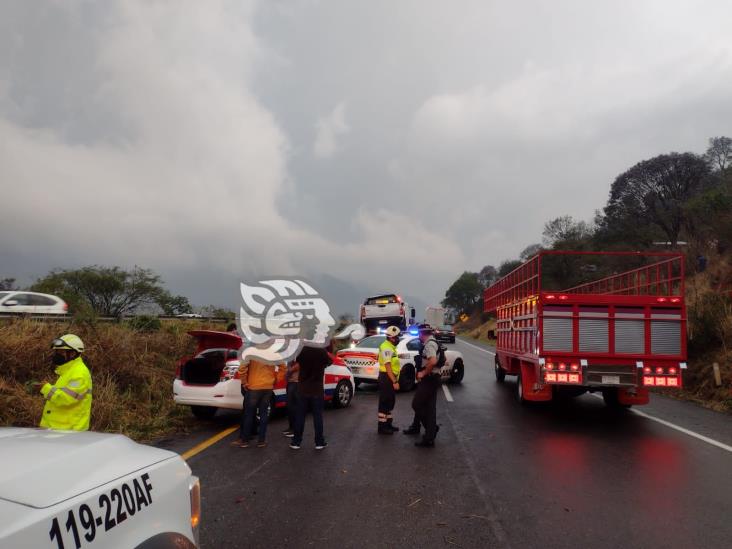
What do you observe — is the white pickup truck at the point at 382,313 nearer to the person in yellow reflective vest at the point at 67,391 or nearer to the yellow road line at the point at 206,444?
the yellow road line at the point at 206,444

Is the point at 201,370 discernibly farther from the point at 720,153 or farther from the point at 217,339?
the point at 720,153

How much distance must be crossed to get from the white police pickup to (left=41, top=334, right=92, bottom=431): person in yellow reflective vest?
2.31 m

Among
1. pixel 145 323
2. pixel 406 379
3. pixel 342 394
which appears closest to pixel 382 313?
pixel 406 379

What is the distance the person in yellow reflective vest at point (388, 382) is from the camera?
889 centimetres

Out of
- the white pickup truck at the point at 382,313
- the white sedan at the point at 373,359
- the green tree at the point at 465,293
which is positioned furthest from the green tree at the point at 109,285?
the green tree at the point at 465,293

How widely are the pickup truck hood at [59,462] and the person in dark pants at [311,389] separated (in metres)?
5.25

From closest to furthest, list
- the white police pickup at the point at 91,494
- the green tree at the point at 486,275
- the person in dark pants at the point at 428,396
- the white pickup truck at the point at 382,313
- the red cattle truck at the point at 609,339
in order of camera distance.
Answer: the white police pickup at the point at 91,494 < the person in dark pants at the point at 428,396 < the red cattle truck at the point at 609,339 < the white pickup truck at the point at 382,313 < the green tree at the point at 486,275

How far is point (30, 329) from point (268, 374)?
525cm

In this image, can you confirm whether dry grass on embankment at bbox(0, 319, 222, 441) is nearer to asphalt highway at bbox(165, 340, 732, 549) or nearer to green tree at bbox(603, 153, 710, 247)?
asphalt highway at bbox(165, 340, 732, 549)

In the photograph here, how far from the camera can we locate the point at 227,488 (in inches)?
226

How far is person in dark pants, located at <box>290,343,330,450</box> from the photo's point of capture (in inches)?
305

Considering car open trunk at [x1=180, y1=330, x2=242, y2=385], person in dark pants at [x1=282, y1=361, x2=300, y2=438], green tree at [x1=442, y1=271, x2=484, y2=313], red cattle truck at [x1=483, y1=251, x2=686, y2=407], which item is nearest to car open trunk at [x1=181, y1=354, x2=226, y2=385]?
car open trunk at [x1=180, y1=330, x2=242, y2=385]

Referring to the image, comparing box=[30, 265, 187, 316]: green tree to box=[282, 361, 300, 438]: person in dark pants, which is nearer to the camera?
box=[282, 361, 300, 438]: person in dark pants

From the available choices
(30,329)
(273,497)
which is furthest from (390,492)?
(30,329)
